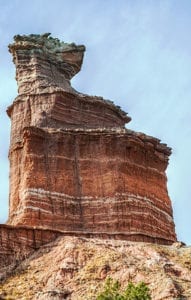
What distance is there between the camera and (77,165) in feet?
272

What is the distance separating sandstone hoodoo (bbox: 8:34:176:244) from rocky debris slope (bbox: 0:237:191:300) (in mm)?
6911

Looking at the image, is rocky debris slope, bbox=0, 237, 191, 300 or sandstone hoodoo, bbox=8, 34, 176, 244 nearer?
rocky debris slope, bbox=0, 237, 191, 300

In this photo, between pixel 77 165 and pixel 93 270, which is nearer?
pixel 93 270

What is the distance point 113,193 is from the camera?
8181 cm

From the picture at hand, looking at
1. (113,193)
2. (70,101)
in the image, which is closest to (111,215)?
(113,193)

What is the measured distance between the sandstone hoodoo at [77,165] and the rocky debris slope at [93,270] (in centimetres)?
691

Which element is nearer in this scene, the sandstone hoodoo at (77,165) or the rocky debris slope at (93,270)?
the rocky debris slope at (93,270)

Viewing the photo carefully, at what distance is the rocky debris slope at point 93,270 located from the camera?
62.2m

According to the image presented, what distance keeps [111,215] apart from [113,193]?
2233mm

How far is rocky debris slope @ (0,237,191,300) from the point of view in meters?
62.2

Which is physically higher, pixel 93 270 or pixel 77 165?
pixel 77 165

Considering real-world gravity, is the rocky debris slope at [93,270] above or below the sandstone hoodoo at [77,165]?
below

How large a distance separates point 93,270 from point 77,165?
19.0m

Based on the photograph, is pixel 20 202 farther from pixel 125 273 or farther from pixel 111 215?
pixel 125 273
